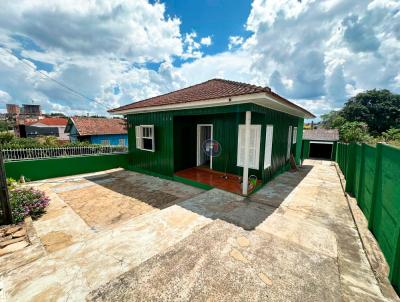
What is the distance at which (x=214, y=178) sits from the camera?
6168 mm

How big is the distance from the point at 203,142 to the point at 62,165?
575 cm

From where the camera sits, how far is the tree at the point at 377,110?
28.5 m

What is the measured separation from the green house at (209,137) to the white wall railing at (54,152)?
118 cm

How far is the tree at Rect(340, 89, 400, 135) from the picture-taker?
2852 centimetres

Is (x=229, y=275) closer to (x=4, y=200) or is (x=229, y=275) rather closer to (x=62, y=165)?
(x=4, y=200)

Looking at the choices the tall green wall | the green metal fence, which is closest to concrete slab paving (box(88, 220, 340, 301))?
the green metal fence

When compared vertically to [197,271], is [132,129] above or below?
above

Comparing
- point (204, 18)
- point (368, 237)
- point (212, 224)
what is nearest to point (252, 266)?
point (212, 224)

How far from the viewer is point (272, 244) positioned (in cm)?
283

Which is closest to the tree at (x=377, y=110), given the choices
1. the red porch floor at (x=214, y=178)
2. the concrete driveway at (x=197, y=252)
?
the red porch floor at (x=214, y=178)

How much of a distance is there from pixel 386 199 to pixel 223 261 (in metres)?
2.62

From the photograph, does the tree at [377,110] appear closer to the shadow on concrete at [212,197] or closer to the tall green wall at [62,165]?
the shadow on concrete at [212,197]

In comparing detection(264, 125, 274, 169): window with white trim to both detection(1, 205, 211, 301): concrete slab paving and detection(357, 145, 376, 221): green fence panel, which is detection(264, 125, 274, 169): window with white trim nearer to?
detection(357, 145, 376, 221): green fence panel

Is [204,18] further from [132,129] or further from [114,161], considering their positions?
[114,161]
